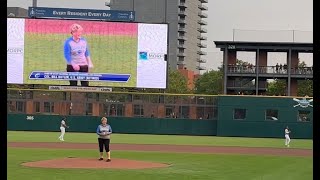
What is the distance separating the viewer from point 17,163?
19.0 metres

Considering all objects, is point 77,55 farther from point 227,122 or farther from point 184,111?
point 227,122

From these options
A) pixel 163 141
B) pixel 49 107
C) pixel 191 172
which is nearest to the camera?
pixel 191 172

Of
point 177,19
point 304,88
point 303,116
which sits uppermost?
point 177,19

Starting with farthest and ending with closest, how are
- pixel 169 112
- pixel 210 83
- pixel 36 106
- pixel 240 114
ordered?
pixel 210 83 < pixel 169 112 < pixel 36 106 < pixel 240 114

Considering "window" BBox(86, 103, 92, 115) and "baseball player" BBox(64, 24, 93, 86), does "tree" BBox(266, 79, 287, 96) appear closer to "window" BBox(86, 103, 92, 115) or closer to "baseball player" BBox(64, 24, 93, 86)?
"window" BBox(86, 103, 92, 115)

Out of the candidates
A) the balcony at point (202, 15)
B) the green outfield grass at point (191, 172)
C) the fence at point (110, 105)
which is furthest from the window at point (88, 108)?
the balcony at point (202, 15)

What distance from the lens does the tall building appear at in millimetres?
142000

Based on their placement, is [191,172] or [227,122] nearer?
[191,172]

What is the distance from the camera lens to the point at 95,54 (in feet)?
142

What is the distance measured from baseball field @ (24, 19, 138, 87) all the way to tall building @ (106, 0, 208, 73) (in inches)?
3660

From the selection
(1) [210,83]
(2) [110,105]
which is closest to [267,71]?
(2) [110,105]

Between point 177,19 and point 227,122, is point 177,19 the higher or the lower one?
the higher one

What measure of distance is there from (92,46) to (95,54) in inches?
28.2
